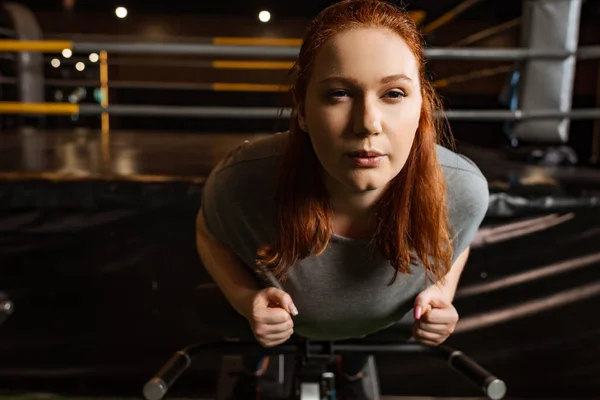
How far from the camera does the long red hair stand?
65 cm

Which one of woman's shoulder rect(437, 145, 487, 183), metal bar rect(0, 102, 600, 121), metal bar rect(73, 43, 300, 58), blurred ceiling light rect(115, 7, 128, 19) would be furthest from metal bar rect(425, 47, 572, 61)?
blurred ceiling light rect(115, 7, 128, 19)

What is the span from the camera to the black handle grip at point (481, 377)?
2.21ft

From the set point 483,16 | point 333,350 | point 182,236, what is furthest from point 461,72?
point 333,350

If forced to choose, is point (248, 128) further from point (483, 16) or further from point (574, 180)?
point (574, 180)

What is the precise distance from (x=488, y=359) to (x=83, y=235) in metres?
0.91

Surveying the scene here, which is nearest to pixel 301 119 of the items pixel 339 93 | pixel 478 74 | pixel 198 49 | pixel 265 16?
pixel 339 93

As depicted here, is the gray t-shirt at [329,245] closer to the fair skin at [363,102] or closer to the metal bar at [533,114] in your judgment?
the fair skin at [363,102]

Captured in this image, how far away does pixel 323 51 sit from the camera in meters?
0.58

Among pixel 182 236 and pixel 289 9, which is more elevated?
pixel 289 9

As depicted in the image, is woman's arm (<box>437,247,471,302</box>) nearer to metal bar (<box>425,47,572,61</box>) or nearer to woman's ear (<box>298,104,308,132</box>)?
woman's ear (<box>298,104,308,132</box>)

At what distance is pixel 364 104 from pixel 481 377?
0.37 m

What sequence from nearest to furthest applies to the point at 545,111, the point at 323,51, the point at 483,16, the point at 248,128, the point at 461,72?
1. the point at 323,51
2. the point at 545,111
3. the point at 461,72
4. the point at 483,16
5. the point at 248,128

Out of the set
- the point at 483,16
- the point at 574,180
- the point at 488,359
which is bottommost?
the point at 488,359

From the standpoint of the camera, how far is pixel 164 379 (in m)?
0.69
